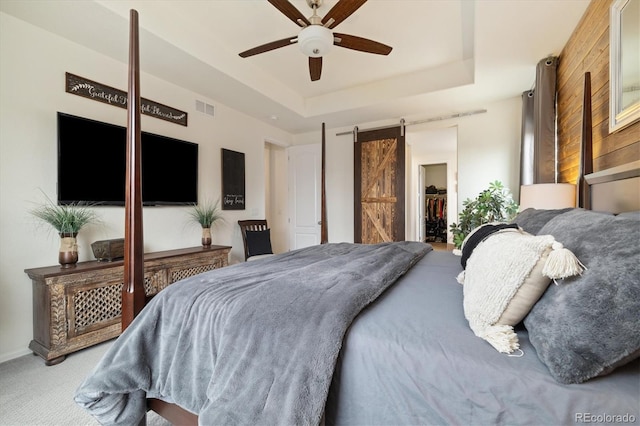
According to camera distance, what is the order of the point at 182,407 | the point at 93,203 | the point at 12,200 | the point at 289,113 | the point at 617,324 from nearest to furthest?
the point at 617,324
the point at 182,407
the point at 12,200
the point at 93,203
the point at 289,113

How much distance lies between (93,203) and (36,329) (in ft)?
3.52

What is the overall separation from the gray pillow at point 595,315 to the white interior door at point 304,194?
14.6 feet

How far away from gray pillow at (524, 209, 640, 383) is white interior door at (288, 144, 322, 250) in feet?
14.6

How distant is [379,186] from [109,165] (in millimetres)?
3619

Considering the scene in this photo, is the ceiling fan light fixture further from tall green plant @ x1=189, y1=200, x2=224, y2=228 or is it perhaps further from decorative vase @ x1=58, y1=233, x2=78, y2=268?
decorative vase @ x1=58, y1=233, x2=78, y2=268

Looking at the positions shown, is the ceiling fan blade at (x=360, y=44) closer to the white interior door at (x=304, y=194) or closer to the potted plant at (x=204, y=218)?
the potted plant at (x=204, y=218)

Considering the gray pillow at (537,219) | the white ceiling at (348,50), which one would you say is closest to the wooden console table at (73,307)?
the white ceiling at (348,50)

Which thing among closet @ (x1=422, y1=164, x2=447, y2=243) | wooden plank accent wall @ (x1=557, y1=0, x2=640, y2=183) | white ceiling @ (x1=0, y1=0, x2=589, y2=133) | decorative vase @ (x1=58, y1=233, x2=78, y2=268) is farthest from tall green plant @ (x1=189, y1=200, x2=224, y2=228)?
closet @ (x1=422, y1=164, x2=447, y2=243)

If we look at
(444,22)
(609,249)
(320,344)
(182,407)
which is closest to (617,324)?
(609,249)

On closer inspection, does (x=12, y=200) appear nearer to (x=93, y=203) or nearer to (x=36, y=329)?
(x=93, y=203)

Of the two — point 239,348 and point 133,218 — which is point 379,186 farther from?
point 239,348

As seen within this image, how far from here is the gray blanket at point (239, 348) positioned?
0.86 meters

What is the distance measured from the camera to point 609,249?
77cm

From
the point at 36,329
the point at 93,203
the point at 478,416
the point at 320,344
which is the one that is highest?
the point at 93,203
